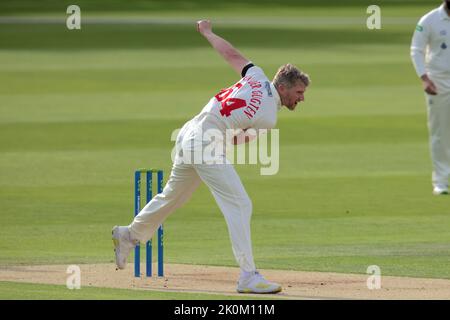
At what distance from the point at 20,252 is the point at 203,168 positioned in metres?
2.88

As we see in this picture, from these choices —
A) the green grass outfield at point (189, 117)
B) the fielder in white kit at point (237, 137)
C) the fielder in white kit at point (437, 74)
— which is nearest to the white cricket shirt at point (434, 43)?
the fielder in white kit at point (437, 74)

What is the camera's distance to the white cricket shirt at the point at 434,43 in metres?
15.3

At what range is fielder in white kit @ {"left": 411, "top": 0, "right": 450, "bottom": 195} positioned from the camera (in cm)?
1532

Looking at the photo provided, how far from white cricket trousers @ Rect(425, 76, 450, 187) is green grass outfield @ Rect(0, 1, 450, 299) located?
0.38m

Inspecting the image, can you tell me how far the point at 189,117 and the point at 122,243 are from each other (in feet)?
35.1

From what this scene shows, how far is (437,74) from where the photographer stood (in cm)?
1562

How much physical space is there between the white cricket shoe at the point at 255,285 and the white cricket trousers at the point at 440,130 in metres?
6.08

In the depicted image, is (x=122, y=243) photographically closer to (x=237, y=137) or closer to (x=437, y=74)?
(x=237, y=137)

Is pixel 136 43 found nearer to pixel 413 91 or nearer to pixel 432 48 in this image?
pixel 413 91

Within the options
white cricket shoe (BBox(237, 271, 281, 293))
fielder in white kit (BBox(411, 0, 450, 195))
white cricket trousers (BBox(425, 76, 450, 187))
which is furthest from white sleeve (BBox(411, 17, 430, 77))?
white cricket shoe (BBox(237, 271, 281, 293))

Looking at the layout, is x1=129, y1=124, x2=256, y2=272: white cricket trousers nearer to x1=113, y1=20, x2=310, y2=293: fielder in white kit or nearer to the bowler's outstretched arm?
x1=113, y1=20, x2=310, y2=293: fielder in white kit

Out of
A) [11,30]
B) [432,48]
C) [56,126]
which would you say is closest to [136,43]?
[11,30]

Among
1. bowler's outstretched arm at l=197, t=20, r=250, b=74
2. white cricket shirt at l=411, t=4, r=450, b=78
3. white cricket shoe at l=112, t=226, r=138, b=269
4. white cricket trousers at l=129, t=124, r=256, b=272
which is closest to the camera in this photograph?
white cricket trousers at l=129, t=124, r=256, b=272

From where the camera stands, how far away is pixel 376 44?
101 ft
